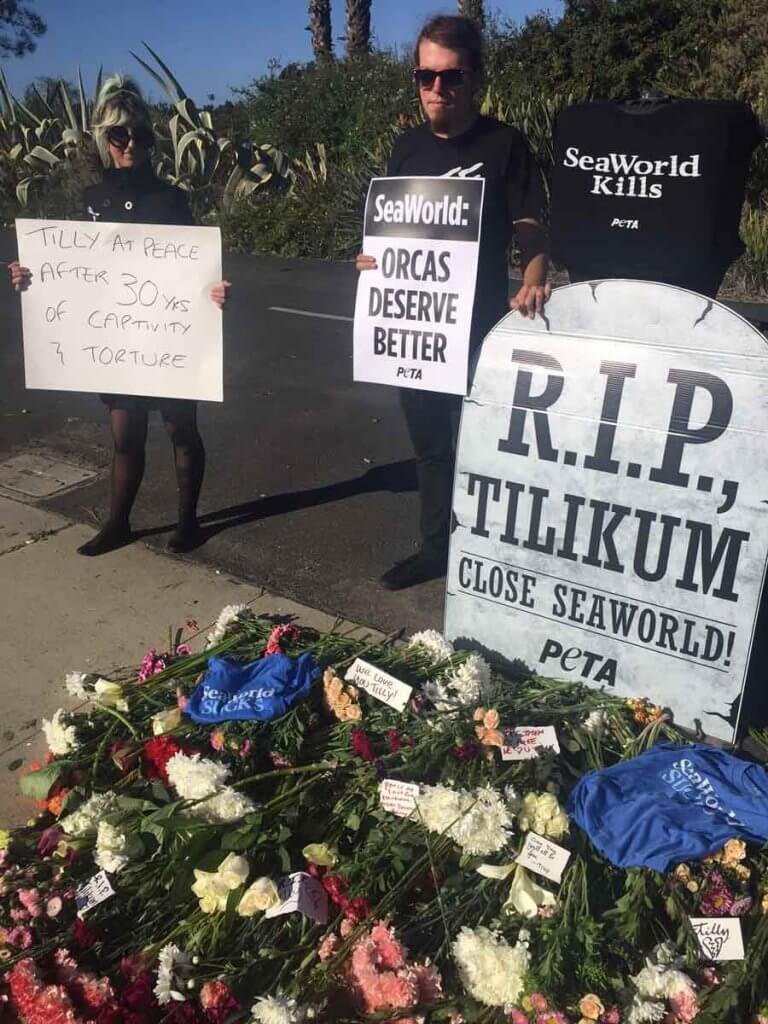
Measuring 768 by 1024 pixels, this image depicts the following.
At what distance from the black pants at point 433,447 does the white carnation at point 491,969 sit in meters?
1.82

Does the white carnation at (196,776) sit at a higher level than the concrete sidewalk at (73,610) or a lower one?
higher

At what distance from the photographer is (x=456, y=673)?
9.11 feet

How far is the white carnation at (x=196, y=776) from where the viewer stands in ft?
7.70

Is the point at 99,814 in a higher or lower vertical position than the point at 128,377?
lower

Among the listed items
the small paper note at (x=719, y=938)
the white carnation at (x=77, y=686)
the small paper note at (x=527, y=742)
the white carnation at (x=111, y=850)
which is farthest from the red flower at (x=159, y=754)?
the small paper note at (x=719, y=938)

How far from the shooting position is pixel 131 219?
13.0 ft

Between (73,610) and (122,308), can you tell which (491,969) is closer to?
(73,610)

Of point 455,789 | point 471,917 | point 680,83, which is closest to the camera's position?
point 471,917

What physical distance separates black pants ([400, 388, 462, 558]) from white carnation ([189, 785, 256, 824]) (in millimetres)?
1555

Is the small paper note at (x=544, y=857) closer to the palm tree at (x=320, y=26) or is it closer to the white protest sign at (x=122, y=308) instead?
the white protest sign at (x=122, y=308)

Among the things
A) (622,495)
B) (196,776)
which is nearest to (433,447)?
(622,495)

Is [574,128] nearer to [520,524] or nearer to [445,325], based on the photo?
[445,325]

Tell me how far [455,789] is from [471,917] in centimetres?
31

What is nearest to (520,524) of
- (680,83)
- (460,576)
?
(460,576)
